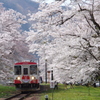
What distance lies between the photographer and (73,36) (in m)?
9.91

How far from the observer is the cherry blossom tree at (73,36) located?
897cm

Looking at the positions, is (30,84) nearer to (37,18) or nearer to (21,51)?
(21,51)

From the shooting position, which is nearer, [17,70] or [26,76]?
[26,76]

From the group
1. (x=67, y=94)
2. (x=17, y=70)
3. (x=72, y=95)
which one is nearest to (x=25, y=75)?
(x=17, y=70)

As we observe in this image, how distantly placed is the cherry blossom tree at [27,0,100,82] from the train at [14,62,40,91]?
7.83 metres

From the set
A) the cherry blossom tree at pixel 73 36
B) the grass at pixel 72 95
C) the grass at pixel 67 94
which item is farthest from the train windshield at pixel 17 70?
the cherry blossom tree at pixel 73 36

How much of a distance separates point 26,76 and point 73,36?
9746 mm

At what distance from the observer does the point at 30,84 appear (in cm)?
1895

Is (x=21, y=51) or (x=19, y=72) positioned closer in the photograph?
(x=19, y=72)

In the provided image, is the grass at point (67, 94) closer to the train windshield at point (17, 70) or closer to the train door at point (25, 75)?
the train door at point (25, 75)

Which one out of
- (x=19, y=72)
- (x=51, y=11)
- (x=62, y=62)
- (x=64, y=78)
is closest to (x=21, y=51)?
(x=19, y=72)

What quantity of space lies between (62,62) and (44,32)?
1982 mm

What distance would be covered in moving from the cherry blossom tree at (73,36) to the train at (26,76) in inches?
308

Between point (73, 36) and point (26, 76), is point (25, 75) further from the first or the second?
point (73, 36)
